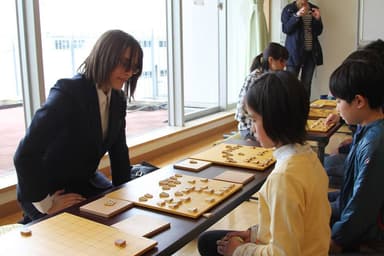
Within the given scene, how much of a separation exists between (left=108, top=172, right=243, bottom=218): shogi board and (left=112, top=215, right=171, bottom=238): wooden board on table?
0.08 meters

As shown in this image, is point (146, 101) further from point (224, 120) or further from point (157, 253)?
point (157, 253)

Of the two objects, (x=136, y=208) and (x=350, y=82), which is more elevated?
(x=350, y=82)

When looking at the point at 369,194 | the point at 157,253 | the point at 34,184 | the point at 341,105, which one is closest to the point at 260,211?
the point at 157,253

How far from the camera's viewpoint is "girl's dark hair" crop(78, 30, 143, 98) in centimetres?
172

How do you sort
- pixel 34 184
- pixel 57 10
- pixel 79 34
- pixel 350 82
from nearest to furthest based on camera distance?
pixel 350 82, pixel 34 184, pixel 57 10, pixel 79 34

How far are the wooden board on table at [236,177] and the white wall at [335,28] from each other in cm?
543

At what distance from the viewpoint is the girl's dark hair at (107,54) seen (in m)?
1.72

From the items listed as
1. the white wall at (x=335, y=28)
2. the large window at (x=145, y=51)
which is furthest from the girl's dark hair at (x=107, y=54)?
the white wall at (x=335, y=28)

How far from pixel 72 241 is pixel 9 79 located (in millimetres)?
2344

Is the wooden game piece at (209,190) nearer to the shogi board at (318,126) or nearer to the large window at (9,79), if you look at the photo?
the shogi board at (318,126)

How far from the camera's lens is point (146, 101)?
491 cm

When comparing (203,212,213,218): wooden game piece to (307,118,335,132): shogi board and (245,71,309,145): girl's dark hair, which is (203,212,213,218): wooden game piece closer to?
(245,71,309,145): girl's dark hair

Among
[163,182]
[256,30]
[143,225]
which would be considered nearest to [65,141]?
[163,182]

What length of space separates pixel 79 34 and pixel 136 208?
2.67m
